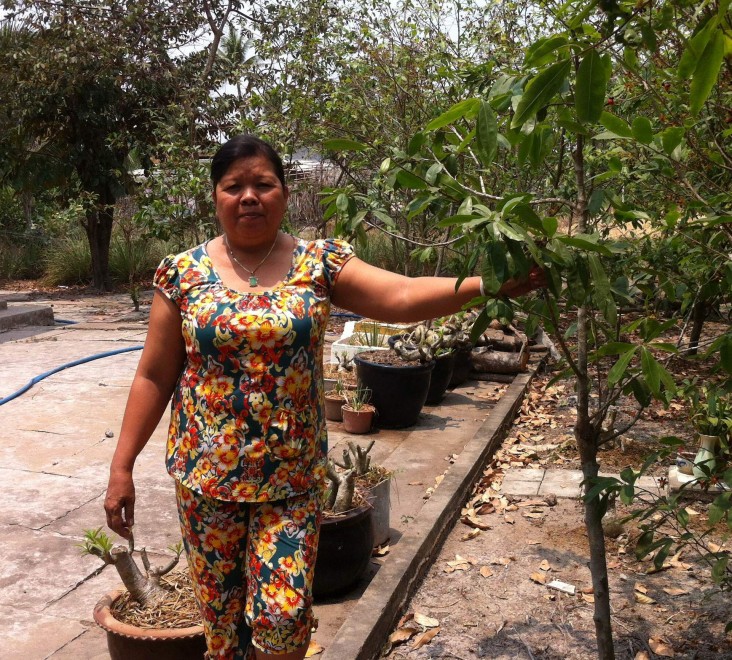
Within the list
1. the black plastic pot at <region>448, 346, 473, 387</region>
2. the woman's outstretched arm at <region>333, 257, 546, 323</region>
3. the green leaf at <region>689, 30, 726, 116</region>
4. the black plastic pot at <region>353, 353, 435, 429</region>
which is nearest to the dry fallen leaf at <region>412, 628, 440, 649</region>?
the woman's outstretched arm at <region>333, 257, 546, 323</region>

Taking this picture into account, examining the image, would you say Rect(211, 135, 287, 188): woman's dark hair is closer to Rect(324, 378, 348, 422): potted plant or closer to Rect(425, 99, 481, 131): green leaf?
Rect(425, 99, 481, 131): green leaf

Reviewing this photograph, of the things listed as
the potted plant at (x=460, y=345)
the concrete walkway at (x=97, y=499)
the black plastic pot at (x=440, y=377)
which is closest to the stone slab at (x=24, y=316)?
the concrete walkway at (x=97, y=499)

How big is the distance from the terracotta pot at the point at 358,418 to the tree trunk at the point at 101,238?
10965mm

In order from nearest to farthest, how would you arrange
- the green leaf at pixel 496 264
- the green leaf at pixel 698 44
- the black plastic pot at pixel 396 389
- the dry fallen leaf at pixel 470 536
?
1. the green leaf at pixel 698 44
2. the green leaf at pixel 496 264
3. the dry fallen leaf at pixel 470 536
4. the black plastic pot at pixel 396 389

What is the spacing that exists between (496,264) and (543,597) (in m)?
2.75

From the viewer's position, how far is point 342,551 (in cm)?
402

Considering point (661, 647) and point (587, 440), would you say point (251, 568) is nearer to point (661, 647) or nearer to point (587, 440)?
point (587, 440)

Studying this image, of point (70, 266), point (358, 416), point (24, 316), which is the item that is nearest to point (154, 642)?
point (358, 416)

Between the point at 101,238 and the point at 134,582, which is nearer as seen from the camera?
the point at 134,582

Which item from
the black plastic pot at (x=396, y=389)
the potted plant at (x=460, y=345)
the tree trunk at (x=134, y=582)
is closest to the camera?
the tree trunk at (x=134, y=582)

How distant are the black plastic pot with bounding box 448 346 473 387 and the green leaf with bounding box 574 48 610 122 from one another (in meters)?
7.19

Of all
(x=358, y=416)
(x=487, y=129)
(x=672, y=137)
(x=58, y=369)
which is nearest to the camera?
(x=487, y=129)

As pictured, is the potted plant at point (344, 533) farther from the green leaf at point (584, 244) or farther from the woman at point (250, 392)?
the green leaf at point (584, 244)

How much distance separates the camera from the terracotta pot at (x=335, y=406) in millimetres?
7375
